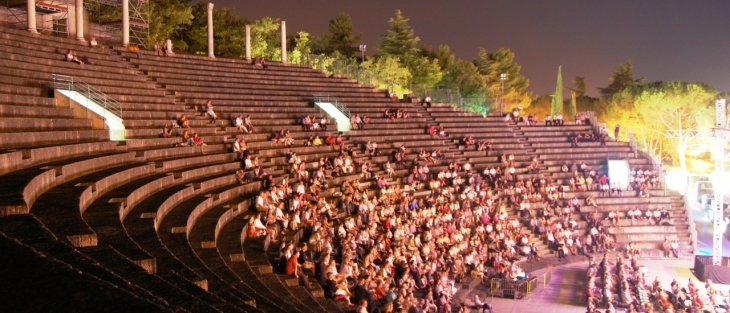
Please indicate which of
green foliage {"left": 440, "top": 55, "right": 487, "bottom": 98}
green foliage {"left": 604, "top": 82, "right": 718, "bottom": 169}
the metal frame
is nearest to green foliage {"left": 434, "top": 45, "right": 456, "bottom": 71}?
green foliage {"left": 440, "top": 55, "right": 487, "bottom": 98}

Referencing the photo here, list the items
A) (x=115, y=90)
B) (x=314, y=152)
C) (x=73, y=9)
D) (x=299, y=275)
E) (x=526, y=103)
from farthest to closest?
(x=526, y=103)
(x=73, y=9)
(x=314, y=152)
(x=115, y=90)
(x=299, y=275)

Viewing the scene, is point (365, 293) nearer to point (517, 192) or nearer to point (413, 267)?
point (413, 267)

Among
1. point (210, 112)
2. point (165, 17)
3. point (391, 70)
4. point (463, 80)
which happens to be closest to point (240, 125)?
point (210, 112)

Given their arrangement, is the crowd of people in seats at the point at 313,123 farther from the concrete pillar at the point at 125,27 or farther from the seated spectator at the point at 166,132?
the concrete pillar at the point at 125,27

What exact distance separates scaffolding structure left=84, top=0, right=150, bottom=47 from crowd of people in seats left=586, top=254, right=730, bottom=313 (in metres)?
21.6

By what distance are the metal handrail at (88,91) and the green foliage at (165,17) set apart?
719 inches

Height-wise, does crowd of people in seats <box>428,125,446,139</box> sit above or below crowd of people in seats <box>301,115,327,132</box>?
below

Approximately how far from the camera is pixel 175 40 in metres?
41.3

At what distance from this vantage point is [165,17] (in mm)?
37688

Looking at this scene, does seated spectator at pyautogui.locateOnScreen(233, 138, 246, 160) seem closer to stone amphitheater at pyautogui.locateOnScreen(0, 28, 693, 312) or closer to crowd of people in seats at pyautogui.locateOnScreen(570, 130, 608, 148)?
stone amphitheater at pyautogui.locateOnScreen(0, 28, 693, 312)

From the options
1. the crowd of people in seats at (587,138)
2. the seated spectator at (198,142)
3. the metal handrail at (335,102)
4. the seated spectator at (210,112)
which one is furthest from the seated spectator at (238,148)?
the crowd of people in seats at (587,138)

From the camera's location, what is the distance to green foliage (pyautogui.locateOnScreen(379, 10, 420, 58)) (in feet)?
165

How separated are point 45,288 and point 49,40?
→ 2020cm

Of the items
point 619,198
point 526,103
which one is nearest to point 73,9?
point 619,198
